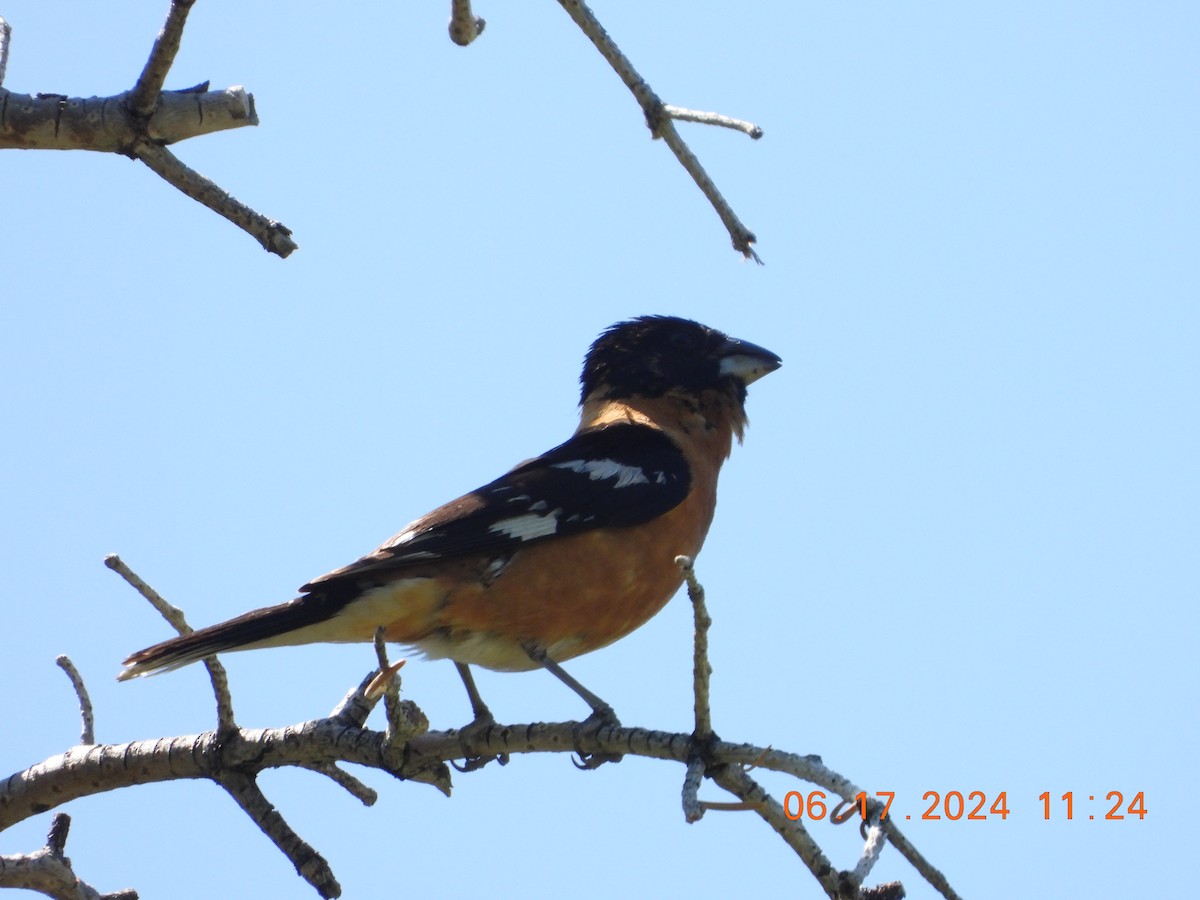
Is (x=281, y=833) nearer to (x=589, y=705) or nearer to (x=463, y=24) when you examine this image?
(x=589, y=705)

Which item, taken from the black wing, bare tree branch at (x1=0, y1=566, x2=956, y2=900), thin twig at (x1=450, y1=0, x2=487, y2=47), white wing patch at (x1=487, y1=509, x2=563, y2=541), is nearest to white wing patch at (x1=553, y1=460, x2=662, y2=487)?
the black wing

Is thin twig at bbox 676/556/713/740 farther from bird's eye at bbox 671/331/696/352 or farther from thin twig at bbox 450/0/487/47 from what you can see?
bird's eye at bbox 671/331/696/352

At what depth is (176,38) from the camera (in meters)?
3.71

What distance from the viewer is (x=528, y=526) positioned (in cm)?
607

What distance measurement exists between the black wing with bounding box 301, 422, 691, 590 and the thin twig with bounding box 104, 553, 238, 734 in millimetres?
933

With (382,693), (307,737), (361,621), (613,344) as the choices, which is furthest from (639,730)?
(613,344)

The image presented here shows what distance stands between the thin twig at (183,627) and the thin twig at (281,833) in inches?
7.5

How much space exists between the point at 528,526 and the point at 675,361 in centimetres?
201

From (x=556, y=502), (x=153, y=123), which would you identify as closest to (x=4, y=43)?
(x=153, y=123)

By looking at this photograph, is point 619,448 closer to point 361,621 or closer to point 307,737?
point 361,621

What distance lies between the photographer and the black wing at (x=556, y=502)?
5.86 m

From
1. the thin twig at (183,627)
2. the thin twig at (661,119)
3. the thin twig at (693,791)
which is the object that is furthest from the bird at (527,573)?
the thin twig at (661,119)

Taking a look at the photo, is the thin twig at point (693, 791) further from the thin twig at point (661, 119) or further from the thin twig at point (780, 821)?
the thin twig at point (661, 119)

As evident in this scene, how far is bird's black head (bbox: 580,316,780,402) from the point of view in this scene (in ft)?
25.1
